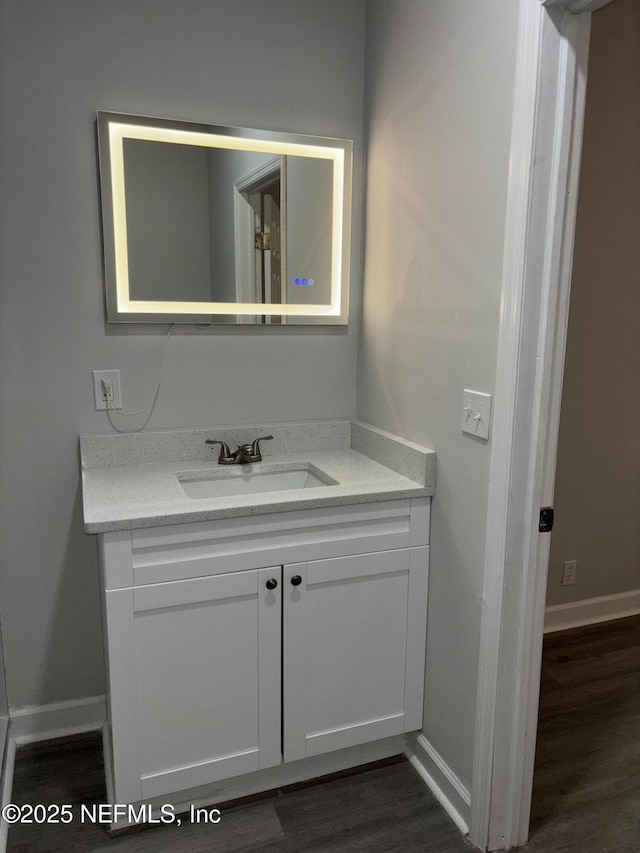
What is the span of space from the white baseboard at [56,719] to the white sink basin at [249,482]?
819 mm

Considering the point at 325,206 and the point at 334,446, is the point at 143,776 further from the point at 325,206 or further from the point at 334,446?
the point at 325,206

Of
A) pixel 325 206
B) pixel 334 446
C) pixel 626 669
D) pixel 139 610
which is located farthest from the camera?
pixel 626 669

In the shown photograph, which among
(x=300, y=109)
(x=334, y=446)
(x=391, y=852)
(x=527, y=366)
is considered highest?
(x=300, y=109)

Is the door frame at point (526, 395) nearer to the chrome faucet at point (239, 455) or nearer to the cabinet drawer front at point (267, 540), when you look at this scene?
the cabinet drawer front at point (267, 540)

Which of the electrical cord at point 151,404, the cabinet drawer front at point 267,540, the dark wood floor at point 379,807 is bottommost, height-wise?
the dark wood floor at point 379,807

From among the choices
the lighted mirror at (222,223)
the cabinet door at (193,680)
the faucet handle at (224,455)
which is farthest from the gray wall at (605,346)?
the cabinet door at (193,680)

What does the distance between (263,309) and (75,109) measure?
802 mm

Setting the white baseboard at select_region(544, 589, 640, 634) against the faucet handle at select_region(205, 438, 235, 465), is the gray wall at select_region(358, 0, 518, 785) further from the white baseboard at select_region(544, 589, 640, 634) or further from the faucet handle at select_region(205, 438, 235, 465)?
the white baseboard at select_region(544, 589, 640, 634)

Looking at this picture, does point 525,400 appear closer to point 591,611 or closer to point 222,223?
point 222,223

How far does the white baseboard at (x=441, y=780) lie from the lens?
176 cm

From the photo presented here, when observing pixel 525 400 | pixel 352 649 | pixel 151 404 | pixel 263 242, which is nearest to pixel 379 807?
pixel 352 649

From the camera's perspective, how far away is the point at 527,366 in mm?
1465

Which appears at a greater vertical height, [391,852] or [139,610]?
[139,610]

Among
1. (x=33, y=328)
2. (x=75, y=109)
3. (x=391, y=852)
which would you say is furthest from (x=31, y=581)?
(x=75, y=109)
